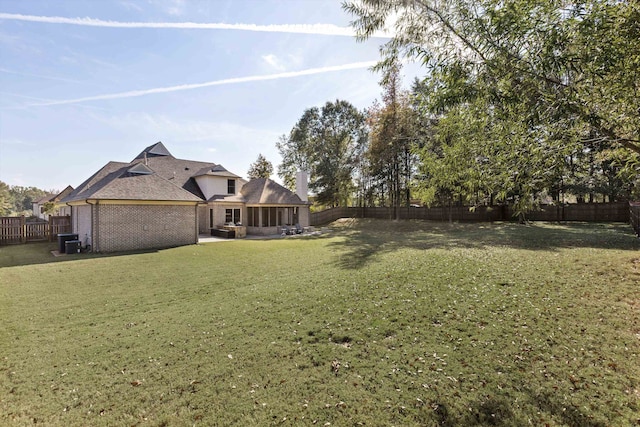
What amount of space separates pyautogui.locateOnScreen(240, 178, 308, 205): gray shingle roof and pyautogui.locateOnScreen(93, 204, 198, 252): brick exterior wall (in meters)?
7.42

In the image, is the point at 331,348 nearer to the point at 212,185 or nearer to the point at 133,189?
the point at 133,189

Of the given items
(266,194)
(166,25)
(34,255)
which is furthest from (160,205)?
(266,194)

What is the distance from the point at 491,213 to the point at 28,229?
3893 centimetres

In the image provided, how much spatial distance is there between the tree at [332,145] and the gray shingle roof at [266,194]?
1163 centimetres

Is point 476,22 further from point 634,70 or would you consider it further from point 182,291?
point 182,291

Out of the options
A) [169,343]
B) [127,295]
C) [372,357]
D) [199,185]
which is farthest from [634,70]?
[199,185]

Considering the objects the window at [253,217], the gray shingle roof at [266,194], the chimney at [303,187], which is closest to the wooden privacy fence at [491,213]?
the chimney at [303,187]

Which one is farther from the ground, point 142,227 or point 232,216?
point 232,216

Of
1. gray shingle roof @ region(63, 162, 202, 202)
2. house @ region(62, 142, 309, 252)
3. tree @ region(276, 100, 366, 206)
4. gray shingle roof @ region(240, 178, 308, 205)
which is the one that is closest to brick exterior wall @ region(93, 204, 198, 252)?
house @ region(62, 142, 309, 252)

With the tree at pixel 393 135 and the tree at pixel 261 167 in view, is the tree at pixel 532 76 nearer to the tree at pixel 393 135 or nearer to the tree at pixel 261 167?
the tree at pixel 393 135

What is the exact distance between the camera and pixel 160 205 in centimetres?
1644

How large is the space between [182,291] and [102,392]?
168 inches

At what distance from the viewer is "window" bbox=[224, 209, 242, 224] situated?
936 inches

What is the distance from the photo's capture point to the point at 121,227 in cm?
1516
